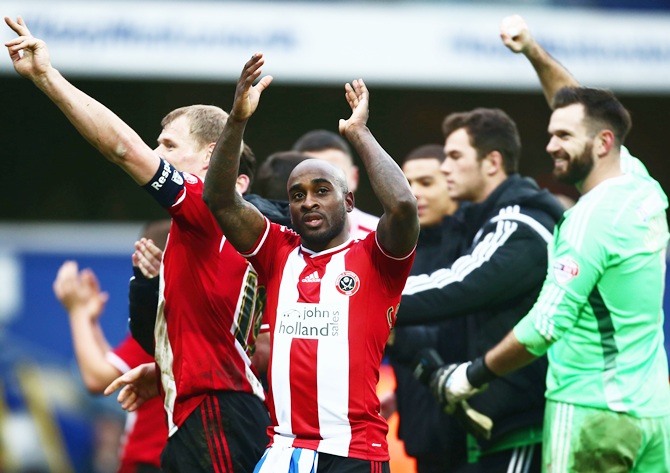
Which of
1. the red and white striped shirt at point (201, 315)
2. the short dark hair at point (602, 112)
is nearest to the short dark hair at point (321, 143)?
the short dark hair at point (602, 112)

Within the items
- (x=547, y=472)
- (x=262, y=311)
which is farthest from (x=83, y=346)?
(x=547, y=472)

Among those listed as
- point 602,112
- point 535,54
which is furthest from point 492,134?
point 602,112

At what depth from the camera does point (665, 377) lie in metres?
4.99

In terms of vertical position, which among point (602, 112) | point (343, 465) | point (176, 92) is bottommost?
point (343, 465)

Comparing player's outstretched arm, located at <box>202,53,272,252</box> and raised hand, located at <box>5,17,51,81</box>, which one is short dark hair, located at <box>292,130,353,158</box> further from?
raised hand, located at <box>5,17,51,81</box>

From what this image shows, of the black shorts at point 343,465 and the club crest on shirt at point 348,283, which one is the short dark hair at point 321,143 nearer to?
the club crest on shirt at point 348,283

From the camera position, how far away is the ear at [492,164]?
610 cm

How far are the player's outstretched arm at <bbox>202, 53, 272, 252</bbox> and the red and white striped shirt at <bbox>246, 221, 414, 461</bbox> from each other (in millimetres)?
251

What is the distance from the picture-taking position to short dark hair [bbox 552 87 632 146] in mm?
5207

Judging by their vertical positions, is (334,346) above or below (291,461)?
above

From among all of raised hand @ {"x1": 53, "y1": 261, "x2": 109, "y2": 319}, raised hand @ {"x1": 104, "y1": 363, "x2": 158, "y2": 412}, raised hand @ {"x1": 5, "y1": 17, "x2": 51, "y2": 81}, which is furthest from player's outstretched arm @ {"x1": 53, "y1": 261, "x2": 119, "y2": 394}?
raised hand @ {"x1": 5, "y1": 17, "x2": 51, "y2": 81}

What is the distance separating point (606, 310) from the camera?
4895 mm

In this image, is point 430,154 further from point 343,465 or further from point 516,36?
point 343,465

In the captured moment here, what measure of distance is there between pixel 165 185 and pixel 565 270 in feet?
6.10
